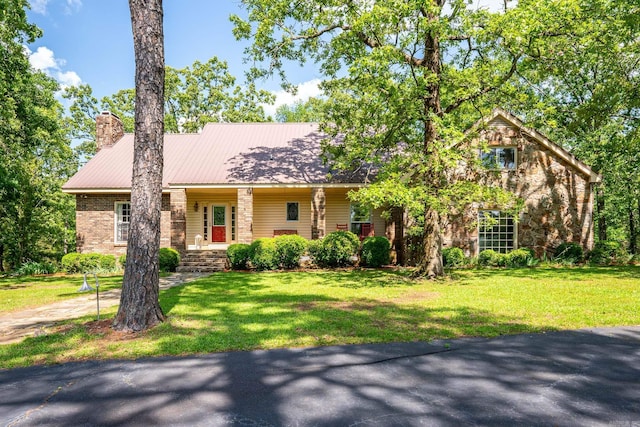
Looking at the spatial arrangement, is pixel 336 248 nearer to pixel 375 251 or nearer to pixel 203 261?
pixel 375 251

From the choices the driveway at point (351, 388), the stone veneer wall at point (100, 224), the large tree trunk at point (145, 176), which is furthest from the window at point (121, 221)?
the driveway at point (351, 388)

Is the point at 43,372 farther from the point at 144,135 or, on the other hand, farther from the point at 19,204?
the point at 19,204

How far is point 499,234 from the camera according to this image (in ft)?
53.5

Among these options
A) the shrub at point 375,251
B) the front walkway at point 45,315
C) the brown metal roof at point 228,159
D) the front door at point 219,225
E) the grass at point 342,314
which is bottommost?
the front walkway at point 45,315

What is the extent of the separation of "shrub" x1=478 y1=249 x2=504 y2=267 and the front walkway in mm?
13607

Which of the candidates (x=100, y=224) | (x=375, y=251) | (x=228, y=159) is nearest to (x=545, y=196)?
(x=375, y=251)

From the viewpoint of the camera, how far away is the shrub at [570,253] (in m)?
15.7

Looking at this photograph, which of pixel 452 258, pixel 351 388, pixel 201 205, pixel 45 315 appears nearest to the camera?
pixel 351 388

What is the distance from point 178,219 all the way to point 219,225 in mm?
2653

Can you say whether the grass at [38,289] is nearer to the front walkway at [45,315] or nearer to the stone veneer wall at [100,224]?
the front walkway at [45,315]

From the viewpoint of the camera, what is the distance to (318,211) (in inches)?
647

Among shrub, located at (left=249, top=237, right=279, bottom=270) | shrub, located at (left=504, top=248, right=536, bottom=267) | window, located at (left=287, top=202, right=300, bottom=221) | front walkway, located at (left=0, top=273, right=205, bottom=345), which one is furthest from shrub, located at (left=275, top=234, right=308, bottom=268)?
shrub, located at (left=504, top=248, right=536, bottom=267)

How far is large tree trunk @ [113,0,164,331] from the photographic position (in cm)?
626

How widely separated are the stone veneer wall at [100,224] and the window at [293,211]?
5.70 metres
